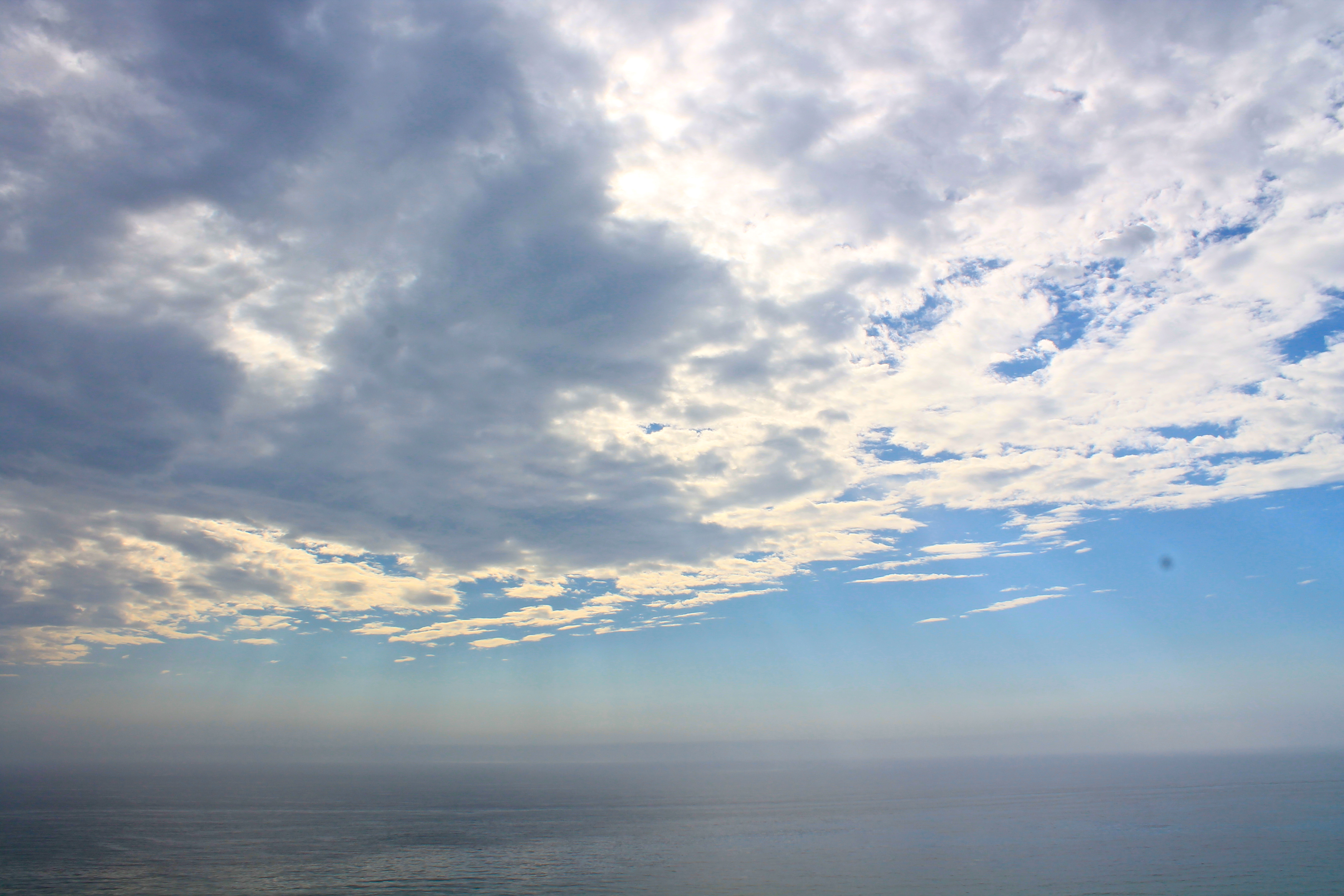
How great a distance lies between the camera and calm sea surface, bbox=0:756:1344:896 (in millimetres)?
63812

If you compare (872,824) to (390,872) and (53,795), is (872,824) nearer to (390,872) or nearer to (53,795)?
(390,872)

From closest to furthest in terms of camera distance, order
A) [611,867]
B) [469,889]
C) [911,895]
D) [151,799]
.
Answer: [911,895], [469,889], [611,867], [151,799]

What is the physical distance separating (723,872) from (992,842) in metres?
38.0

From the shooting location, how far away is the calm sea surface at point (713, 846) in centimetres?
6381

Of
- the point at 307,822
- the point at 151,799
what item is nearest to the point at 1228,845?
the point at 307,822

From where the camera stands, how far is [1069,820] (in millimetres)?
104562

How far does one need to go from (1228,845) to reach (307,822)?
133 metres

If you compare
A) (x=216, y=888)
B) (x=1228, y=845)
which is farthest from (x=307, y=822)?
(x=1228, y=845)

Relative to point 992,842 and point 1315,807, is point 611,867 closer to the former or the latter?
point 992,842

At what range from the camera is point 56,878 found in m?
67.3

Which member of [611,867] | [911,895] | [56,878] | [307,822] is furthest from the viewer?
[307,822]

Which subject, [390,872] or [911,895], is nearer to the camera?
[911,895]

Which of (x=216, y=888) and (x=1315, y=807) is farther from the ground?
(x=216, y=888)

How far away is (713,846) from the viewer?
88188 millimetres
